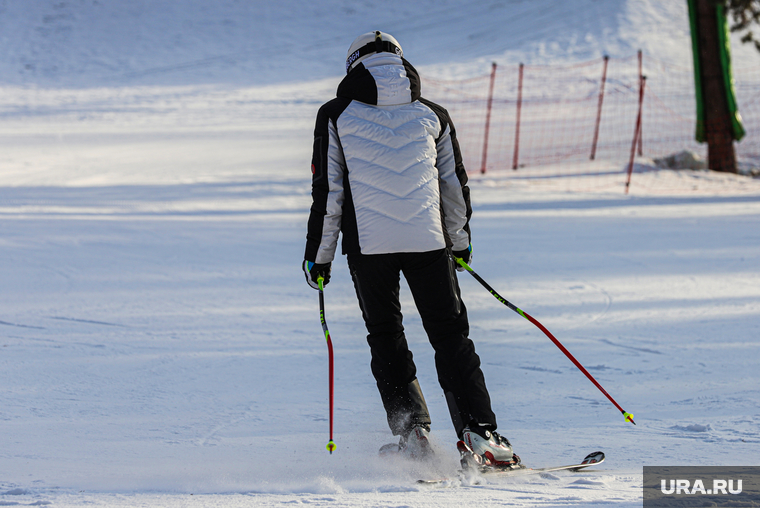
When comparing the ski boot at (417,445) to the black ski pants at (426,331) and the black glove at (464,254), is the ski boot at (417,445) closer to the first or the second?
the black ski pants at (426,331)

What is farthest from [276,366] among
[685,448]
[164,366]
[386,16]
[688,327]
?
[386,16]

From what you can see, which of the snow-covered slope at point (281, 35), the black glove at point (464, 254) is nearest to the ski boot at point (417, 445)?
the black glove at point (464, 254)

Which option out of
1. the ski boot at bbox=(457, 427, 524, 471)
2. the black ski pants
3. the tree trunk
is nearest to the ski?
the ski boot at bbox=(457, 427, 524, 471)

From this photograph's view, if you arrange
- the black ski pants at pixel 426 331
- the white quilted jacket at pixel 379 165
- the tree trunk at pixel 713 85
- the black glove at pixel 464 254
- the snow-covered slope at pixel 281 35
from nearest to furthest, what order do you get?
the white quilted jacket at pixel 379 165 → the black ski pants at pixel 426 331 → the black glove at pixel 464 254 → the tree trunk at pixel 713 85 → the snow-covered slope at pixel 281 35

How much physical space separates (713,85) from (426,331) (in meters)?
10.8

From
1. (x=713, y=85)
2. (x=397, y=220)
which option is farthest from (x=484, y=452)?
(x=713, y=85)

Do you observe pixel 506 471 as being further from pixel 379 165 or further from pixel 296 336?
pixel 296 336

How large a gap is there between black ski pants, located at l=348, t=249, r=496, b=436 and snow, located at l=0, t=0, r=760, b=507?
0.24 meters

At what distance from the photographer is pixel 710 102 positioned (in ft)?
38.5

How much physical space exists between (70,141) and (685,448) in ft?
47.6

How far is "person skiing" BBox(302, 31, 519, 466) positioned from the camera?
2.62 meters

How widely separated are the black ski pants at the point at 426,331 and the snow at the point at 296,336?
243 mm

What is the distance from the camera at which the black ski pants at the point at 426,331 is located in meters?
2.72

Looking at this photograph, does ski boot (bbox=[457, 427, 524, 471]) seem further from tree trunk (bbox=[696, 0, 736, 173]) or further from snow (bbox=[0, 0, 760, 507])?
tree trunk (bbox=[696, 0, 736, 173])
